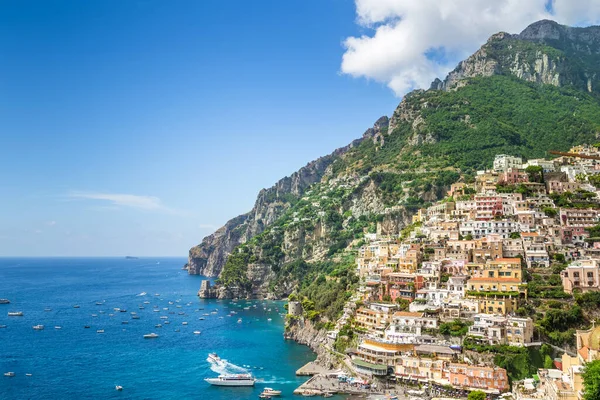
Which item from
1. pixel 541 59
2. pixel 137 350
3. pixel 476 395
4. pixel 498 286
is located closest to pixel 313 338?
pixel 137 350

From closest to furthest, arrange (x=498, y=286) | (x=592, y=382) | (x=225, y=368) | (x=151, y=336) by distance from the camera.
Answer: (x=592, y=382) < (x=498, y=286) < (x=225, y=368) < (x=151, y=336)

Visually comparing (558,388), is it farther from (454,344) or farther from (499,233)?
(499,233)

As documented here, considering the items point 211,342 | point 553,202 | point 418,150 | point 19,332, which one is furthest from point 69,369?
point 418,150

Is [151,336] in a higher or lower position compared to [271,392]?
higher

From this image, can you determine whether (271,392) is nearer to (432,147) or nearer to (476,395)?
(476,395)

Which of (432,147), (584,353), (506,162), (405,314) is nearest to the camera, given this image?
(584,353)

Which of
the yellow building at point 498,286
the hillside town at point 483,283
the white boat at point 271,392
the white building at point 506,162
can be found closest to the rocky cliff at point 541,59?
the white building at point 506,162

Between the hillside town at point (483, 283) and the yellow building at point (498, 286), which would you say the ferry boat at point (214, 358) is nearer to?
the hillside town at point (483, 283)
